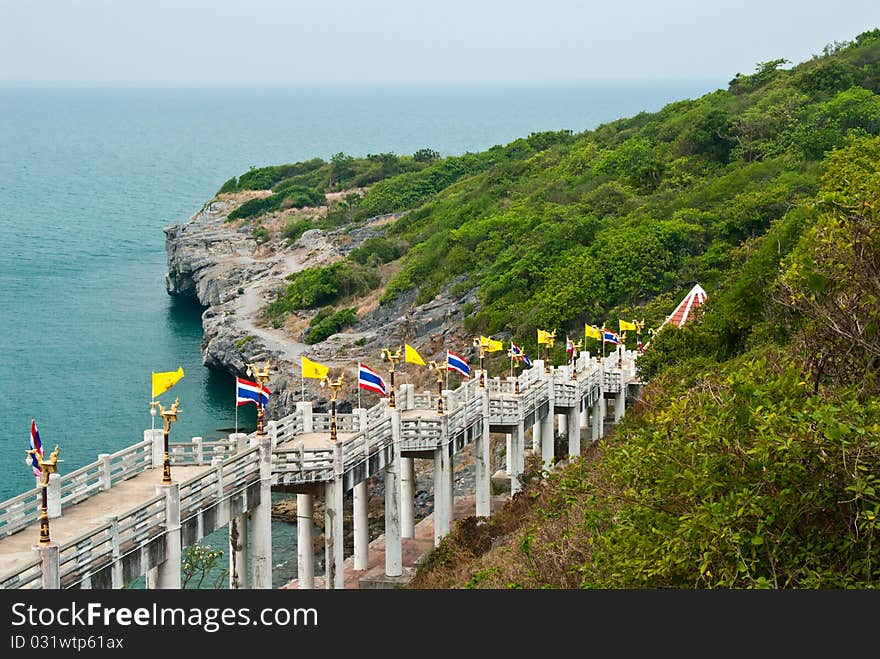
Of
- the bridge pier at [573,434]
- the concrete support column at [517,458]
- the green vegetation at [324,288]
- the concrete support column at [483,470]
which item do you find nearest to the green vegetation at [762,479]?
the concrete support column at [483,470]

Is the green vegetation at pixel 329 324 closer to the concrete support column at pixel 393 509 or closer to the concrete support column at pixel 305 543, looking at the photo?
the concrete support column at pixel 393 509

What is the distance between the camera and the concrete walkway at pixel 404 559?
45675mm

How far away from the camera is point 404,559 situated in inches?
1893

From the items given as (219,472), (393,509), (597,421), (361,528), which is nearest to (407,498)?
(361,528)

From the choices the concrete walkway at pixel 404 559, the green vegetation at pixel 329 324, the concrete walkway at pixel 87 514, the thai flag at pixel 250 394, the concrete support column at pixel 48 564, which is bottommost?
the concrete walkway at pixel 404 559

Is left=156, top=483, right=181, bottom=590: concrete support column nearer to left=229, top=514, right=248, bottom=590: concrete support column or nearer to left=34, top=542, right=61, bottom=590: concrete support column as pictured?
left=34, top=542, right=61, bottom=590: concrete support column

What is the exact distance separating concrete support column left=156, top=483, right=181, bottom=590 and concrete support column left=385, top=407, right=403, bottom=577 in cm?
1204

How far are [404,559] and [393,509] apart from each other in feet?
11.4

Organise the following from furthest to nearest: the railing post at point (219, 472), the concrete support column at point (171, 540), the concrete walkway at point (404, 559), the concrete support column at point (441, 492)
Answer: the concrete support column at point (441, 492) < the concrete walkway at point (404, 559) < the railing post at point (219, 472) < the concrete support column at point (171, 540)

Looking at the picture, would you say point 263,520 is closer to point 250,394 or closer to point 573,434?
point 250,394

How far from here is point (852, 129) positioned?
98.8 metres

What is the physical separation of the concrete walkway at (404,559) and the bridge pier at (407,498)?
400 millimetres

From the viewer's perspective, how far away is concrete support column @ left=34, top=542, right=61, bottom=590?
2864cm

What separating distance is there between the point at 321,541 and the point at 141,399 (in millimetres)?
31381
